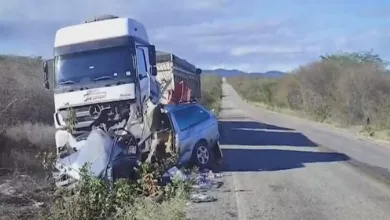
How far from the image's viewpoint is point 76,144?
48.7 feet

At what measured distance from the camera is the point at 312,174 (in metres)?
16.0

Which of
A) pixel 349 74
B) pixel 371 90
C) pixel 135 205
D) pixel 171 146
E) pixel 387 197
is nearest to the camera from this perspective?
pixel 135 205

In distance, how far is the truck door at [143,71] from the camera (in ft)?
52.7

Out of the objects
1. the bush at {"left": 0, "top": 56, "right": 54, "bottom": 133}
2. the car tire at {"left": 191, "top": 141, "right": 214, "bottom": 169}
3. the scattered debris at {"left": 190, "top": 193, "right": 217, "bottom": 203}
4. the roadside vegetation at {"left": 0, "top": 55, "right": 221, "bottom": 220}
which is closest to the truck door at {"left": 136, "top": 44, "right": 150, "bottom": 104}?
the car tire at {"left": 191, "top": 141, "right": 214, "bottom": 169}

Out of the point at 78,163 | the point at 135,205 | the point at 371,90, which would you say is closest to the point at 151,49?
the point at 78,163

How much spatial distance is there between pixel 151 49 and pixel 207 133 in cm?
282

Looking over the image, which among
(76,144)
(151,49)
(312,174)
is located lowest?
Result: (312,174)

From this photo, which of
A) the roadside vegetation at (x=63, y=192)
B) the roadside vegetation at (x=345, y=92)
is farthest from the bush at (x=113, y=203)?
the roadside vegetation at (x=345, y=92)

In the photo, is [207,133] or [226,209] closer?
[226,209]

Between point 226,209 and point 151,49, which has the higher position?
point 151,49

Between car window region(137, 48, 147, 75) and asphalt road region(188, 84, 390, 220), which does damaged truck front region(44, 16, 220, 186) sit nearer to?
car window region(137, 48, 147, 75)

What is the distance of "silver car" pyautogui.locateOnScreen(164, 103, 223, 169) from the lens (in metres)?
16.2

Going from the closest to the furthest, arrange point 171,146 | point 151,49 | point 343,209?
point 343,209
point 171,146
point 151,49

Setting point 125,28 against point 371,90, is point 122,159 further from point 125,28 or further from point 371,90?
point 371,90
